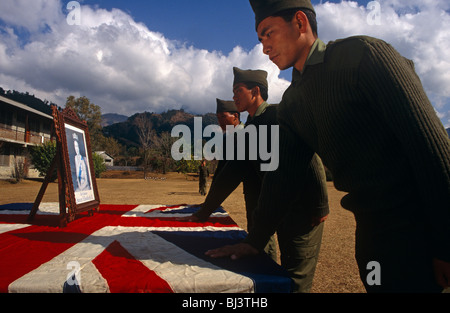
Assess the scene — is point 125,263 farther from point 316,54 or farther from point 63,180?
point 63,180

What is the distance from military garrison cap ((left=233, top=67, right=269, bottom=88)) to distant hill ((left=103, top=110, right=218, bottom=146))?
121m

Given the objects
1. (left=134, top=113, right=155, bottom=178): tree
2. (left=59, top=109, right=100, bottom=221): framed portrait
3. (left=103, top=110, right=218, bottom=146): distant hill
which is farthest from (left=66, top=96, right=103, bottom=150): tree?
(left=103, top=110, right=218, bottom=146): distant hill

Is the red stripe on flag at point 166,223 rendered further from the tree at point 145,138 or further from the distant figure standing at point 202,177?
the tree at point 145,138

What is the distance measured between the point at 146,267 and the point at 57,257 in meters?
0.51

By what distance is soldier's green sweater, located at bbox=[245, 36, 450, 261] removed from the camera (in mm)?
729

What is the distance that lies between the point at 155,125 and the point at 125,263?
159m

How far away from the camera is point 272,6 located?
119 centimetres

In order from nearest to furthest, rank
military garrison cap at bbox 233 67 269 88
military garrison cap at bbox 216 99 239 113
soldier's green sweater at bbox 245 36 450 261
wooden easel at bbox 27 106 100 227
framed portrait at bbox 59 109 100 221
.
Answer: soldier's green sweater at bbox 245 36 450 261 < wooden easel at bbox 27 106 100 227 < framed portrait at bbox 59 109 100 221 < military garrison cap at bbox 233 67 269 88 < military garrison cap at bbox 216 99 239 113

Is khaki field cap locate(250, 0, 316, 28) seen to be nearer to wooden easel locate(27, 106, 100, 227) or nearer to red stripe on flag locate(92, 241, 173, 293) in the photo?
red stripe on flag locate(92, 241, 173, 293)

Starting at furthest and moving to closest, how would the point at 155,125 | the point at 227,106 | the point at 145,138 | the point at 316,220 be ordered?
the point at 155,125, the point at 145,138, the point at 227,106, the point at 316,220

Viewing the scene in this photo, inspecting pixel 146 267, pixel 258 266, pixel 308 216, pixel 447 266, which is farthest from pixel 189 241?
pixel 447 266

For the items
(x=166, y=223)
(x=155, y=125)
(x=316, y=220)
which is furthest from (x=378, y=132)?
(x=155, y=125)

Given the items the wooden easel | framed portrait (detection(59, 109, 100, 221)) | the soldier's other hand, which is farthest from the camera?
framed portrait (detection(59, 109, 100, 221))
